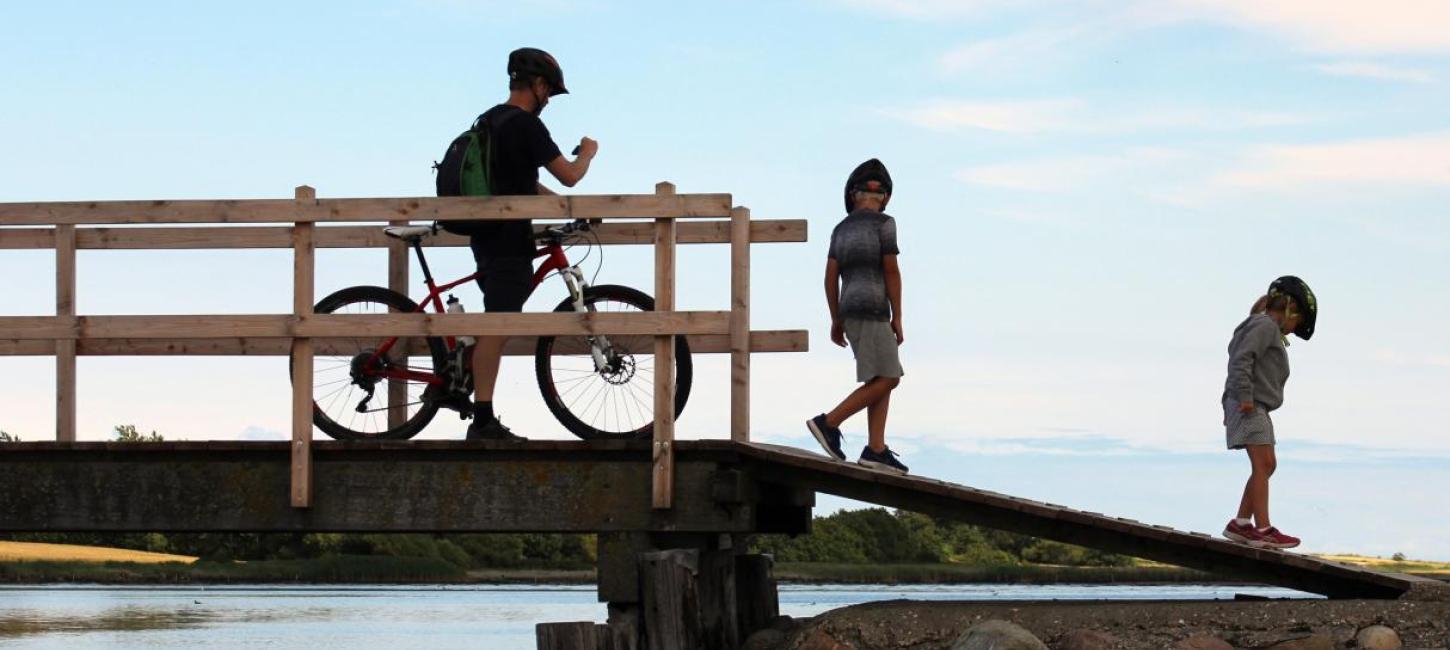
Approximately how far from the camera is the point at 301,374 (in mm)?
11617

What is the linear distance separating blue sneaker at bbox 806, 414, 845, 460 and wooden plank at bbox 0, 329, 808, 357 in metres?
0.53

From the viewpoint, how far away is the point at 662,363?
445 inches

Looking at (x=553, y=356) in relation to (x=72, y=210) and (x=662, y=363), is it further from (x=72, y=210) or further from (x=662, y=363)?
(x=72, y=210)

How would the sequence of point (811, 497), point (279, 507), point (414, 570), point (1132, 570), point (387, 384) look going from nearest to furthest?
1. point (279, 507)
2. point (387, 384)
3. point (811, 497)
4. point (414, 570)
5. point (1132, 570)

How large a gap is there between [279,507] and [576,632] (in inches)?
80.0

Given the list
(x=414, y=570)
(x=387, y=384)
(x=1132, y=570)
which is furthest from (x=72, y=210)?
(x=1132, y=570)

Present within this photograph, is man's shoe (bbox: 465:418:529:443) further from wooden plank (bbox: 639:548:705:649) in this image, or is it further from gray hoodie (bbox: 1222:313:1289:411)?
gray hoodie (bbox: 1222:313:1289:411)

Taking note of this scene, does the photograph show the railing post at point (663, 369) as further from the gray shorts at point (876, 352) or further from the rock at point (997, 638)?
the rock at point (997, 638)

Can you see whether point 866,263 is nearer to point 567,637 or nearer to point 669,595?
point 669,595

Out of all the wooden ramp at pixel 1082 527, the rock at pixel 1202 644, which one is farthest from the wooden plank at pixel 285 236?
the rock at pixel 1202 644

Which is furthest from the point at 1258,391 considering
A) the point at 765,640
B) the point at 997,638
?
the point at 765,640

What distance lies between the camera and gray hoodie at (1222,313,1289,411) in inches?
469

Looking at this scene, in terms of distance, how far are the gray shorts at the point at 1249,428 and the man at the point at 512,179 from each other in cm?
412

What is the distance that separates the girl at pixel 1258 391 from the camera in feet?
39.0
